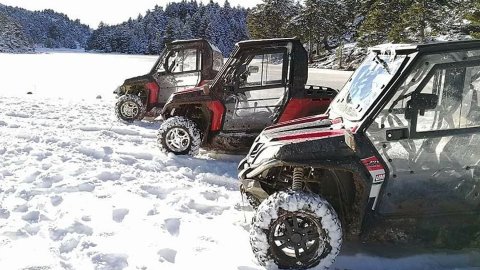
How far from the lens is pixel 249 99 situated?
298 inches

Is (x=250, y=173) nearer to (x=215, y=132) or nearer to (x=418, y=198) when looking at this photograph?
(x=418, y=198)

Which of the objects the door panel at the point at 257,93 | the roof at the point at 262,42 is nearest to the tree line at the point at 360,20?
the roof at the point at 262,42

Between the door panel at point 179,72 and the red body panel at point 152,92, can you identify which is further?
the red body panel at point 152,92

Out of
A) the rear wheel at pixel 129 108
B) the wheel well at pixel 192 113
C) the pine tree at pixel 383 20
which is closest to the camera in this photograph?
the wheel well at pixel 192 113

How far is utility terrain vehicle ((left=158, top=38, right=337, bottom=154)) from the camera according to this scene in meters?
7.46

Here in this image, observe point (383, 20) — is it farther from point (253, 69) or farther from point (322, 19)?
point (253, 69)

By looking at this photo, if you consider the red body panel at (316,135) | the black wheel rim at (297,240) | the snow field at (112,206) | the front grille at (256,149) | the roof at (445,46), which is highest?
the roof at (445,46)

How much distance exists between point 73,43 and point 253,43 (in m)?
197

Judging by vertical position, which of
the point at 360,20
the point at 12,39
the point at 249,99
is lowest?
the point at 249,99

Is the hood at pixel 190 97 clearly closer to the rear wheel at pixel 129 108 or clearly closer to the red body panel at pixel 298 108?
the red body panel at pixel 298 108

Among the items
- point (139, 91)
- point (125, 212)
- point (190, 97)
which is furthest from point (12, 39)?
point (125, 212)

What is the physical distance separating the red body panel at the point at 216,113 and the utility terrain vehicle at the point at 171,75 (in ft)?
11.9

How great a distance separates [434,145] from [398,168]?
0.33m

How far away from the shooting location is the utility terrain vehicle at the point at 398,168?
362cm
